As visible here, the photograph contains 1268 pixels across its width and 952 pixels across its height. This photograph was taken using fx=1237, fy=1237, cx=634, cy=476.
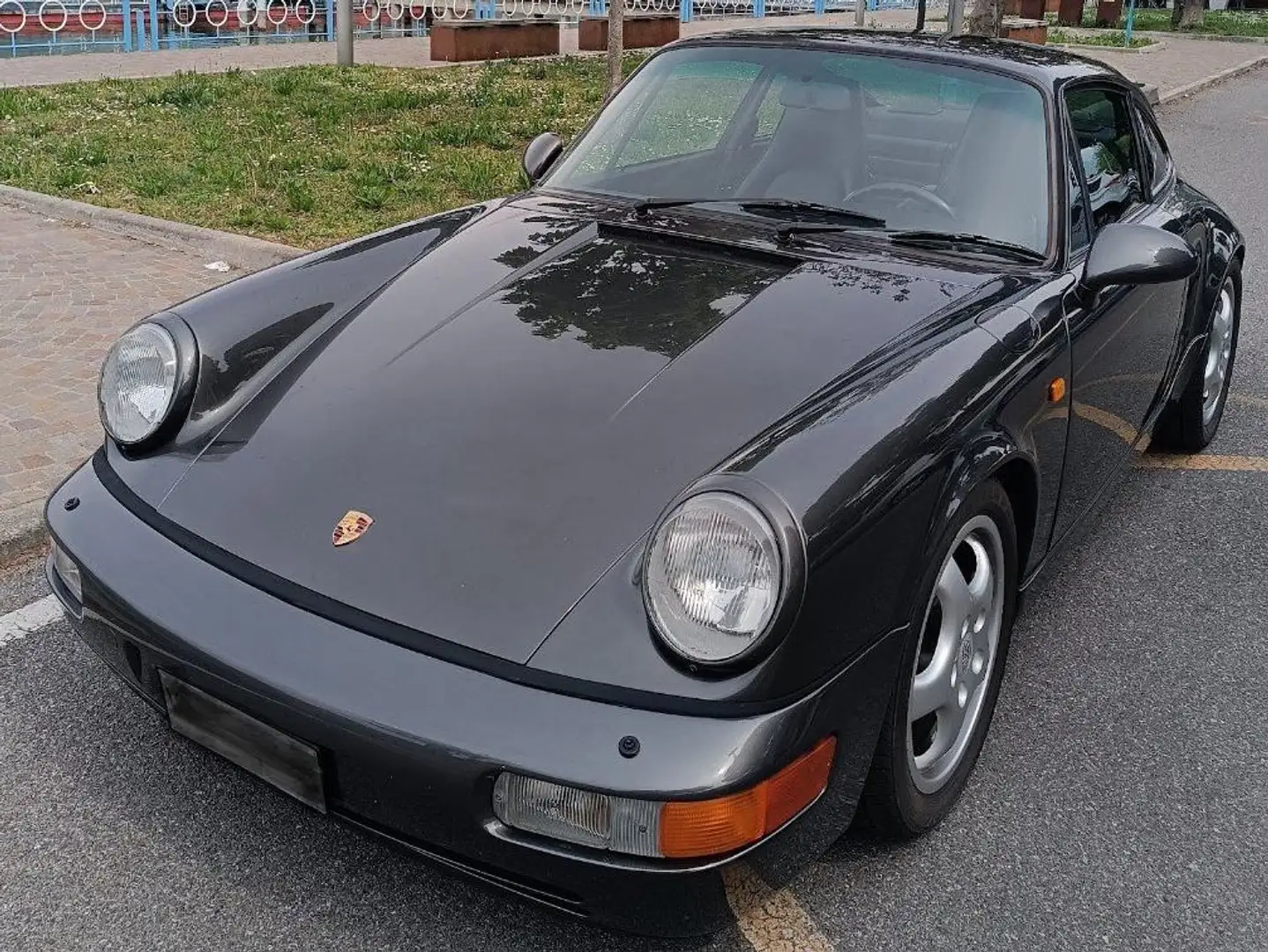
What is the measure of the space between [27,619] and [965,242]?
104 inches

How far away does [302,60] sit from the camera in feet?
48.9

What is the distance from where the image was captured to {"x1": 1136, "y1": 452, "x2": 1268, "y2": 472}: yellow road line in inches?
181

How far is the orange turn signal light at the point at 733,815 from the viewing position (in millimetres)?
1842

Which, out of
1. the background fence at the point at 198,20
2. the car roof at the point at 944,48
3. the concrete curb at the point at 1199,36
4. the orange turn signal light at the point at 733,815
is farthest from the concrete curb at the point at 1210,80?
the orange turn signal light at the point at 733,815

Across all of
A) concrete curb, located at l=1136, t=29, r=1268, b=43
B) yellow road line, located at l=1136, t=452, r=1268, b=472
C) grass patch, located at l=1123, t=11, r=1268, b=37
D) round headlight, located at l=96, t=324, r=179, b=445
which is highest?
grass patch, located at l=1123, t=11, r=1268, b=37

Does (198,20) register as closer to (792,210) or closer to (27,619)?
(27,619)

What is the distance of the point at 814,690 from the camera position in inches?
78.3

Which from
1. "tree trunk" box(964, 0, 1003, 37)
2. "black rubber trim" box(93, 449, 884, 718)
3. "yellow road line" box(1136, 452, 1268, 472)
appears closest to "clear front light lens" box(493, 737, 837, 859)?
"black rubber trim" box(93, 449, 884, 718)

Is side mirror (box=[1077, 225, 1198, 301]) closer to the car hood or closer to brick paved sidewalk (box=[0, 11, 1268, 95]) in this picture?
the car hood

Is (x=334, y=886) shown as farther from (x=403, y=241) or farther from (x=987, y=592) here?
(x=403, y=241)

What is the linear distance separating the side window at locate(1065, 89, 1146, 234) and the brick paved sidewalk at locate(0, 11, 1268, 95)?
37.2ft

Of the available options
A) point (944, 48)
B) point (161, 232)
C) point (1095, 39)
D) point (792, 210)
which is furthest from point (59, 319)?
point (1095, 39)

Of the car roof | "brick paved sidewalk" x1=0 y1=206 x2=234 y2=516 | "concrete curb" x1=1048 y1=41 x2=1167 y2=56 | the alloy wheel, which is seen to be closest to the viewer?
the alloy wheel

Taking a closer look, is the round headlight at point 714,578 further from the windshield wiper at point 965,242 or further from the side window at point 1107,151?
the side window at point 1107,151
